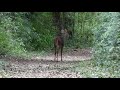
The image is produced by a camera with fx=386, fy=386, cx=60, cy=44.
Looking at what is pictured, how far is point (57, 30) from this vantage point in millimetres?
22781

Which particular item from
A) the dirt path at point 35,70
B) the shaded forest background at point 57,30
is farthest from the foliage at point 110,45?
the dirt path at point 35,70

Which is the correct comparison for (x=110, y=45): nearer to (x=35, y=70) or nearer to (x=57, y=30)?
(x=35, y=70)

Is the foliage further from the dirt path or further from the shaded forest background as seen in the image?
the dirt path

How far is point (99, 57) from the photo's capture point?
41.8ft

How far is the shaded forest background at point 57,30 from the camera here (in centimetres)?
1184

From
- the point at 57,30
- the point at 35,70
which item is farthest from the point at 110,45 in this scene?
the point at 57,30

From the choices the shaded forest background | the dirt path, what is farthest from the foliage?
the dirt path

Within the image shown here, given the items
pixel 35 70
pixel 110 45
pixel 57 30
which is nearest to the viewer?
pixel 35 70

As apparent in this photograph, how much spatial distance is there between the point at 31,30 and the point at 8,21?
2.98 metres

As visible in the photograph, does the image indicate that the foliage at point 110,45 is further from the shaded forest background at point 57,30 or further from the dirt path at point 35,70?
the dirt path at point 35,70

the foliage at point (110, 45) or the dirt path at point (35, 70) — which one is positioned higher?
the foliage at point (110, 45)
